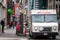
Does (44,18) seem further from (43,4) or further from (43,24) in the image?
(43,4)

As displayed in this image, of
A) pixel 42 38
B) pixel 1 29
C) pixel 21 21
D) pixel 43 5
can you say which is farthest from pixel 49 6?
pixel 42 38

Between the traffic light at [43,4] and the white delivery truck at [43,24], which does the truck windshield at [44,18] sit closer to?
the white delivery truck at [43,24]

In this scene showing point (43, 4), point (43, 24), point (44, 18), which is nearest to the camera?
point (43, 24)

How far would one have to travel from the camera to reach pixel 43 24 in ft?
68.8

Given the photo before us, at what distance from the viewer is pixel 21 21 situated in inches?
1006

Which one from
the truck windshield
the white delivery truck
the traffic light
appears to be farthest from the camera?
the traffic light

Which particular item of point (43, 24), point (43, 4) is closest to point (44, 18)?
point (43, 24)

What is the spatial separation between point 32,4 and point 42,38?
75.1ft

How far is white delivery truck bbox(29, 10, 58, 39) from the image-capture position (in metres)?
20.7

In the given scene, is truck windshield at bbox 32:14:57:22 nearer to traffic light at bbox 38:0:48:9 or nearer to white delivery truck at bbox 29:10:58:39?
white delivery truck at bbox 29:10:58:39

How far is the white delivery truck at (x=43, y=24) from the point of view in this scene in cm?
2069

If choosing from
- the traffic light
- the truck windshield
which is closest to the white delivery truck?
the truck windshield

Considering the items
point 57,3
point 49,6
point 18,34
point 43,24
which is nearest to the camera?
point 43,24

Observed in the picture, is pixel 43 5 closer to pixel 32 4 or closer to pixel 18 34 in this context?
pixel 32 4
